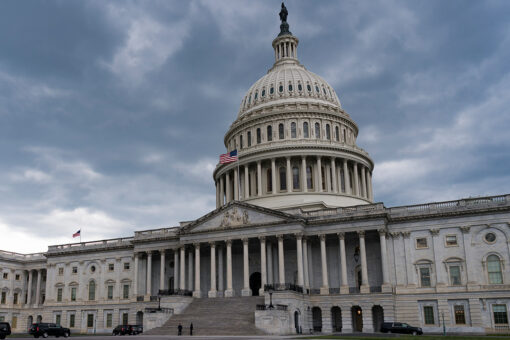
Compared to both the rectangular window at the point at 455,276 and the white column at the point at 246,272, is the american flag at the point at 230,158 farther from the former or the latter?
the rectangular window at the point at 455,276

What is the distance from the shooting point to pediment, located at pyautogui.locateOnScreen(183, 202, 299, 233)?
63.4m

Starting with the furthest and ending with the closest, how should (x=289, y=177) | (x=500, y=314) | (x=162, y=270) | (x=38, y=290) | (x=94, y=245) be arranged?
(x=38, y=290) < (x=94, y=245) < (x=289, y=177) < (x=162, y=270) < (x=500, y=314)

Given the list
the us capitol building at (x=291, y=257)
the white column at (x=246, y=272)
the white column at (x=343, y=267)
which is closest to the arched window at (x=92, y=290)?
the us capitol building at (x=291, y=257)

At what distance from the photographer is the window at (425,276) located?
193 ft

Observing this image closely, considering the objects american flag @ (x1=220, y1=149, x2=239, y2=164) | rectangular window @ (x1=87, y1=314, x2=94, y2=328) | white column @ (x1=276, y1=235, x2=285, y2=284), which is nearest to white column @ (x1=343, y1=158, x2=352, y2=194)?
american flag @ (x1=220, y1=149, x2=239, y2=164)

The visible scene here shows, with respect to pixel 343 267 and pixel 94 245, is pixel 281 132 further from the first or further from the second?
pixel 94 245

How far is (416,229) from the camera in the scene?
60.5 metres

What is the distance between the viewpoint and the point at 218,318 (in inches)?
2206

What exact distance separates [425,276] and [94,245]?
51918 millimetres

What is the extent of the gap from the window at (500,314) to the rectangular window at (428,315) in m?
6.35

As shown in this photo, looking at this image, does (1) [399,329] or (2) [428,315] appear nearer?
(1) [399,329]

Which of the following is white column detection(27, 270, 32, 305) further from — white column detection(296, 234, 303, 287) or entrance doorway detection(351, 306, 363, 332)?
entrance doorway detection(351, 306, 363, 332)

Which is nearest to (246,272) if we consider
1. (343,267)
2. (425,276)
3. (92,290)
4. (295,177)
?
(343,267)

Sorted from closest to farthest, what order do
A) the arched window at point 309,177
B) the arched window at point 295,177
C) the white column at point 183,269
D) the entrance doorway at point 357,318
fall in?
the entrance doorway at point 357,318
the white column at point 183,269
the arched window at point 309,177
the arched window at point 295,177
